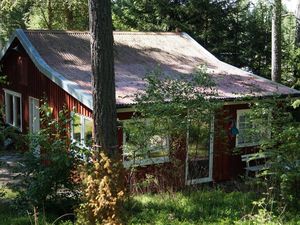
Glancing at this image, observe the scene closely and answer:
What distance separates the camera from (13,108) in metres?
15.7

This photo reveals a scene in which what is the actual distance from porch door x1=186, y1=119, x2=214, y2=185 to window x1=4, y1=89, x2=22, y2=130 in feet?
23.2

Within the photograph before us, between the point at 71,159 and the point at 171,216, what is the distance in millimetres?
1907

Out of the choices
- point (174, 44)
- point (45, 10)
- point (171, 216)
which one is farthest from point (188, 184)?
point (45, 10)

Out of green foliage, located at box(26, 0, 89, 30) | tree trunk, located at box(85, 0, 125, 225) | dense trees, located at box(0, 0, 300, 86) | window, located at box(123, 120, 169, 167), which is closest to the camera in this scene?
tree trunk, located at box(85, 0, 125, 225)

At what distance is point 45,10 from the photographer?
76.1ft

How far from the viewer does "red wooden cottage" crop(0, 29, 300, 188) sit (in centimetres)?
1072

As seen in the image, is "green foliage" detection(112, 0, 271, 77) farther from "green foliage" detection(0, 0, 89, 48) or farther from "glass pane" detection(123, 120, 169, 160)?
"glass pane" detection(123, 120, 169, 160)

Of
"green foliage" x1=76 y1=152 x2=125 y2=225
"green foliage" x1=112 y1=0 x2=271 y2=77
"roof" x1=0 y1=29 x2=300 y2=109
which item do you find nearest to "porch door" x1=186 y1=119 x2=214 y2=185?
"roof" x1=0 y1=29 x2=300 y2=109

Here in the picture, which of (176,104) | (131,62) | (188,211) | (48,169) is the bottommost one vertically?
(188,211)

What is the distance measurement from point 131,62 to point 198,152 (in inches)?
151

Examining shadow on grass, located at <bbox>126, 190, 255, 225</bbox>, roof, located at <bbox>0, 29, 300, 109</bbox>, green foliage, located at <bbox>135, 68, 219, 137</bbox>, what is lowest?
shadow on grass, located at <bbox>126, 190, 255, 225</bbox>

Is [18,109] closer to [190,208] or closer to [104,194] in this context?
[190,208]

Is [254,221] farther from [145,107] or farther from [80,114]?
[80,114]

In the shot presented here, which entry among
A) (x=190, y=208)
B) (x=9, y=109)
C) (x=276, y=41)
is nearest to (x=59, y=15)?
(x=9, y=109)
